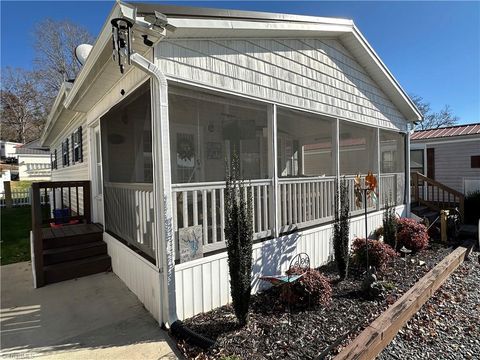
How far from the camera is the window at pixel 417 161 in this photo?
1206cm

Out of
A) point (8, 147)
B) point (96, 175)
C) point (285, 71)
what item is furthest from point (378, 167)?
point (8, 147)

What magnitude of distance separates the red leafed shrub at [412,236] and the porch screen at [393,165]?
3.67 ft

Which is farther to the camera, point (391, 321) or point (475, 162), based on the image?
point (475, 162)

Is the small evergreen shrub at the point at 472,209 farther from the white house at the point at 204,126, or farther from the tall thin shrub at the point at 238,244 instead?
the tall thin shrub at the point at 238,244

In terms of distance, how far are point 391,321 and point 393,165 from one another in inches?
307

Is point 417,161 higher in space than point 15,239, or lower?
higher

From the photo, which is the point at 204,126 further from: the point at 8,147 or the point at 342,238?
the point at 8,147

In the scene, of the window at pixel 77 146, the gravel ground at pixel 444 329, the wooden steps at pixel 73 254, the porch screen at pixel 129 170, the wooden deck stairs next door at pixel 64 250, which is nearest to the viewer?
the gravel ground at pixel 444 329

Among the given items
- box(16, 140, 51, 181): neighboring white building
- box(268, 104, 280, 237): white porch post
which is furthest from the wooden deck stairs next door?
box(16, 140, 51, 181): neighboring white building

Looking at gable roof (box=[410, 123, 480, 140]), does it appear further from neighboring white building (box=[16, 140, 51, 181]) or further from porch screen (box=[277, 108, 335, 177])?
neighboring white building (box=[16, 140, 51, 181])

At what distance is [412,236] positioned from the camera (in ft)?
19.1

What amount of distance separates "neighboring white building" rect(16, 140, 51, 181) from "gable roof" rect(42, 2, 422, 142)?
27.0m

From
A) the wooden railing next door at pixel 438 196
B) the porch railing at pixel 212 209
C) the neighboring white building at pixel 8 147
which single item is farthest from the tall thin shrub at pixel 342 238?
the neighboring white building at pixel 8 147

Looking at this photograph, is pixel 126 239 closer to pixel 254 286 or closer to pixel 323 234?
pixel 254 286
